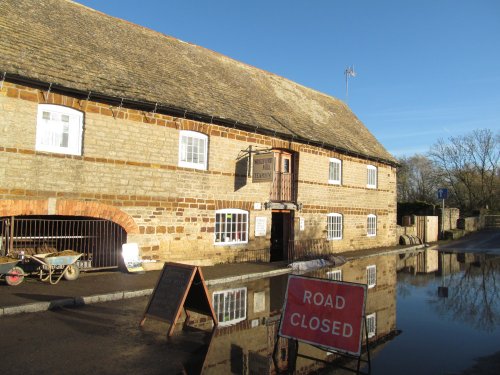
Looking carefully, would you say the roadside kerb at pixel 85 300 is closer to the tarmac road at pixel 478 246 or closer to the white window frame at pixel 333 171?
the white window frame at pixel 333 171

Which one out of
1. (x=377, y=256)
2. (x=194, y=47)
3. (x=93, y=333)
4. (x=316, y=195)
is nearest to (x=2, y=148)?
(x=93, y=333)

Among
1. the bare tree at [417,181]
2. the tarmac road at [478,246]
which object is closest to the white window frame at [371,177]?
the tarmac road at [478,246]

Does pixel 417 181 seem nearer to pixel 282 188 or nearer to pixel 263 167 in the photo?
pixel 282 188

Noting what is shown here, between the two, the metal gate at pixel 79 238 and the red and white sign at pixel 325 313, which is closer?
the red and white sign at pixel 325 313

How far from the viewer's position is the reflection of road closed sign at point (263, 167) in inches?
613

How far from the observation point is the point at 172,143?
46.7 feet

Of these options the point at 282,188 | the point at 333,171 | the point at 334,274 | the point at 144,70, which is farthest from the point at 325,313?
the point at 333,171

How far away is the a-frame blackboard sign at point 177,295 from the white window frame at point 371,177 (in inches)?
696

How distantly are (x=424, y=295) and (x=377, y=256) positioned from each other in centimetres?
926

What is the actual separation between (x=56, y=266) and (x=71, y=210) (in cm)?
167

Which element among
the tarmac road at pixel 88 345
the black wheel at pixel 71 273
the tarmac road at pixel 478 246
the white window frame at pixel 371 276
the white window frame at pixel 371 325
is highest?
the tarmac road at pixel 478 246

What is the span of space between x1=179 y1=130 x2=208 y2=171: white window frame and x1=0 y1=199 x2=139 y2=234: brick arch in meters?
2.83

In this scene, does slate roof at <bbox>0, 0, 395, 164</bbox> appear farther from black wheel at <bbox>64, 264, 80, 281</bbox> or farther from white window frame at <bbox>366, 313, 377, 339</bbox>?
white window frame at <bbox>366, 313, 377, 339</bbox>

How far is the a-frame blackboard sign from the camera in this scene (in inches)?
279
